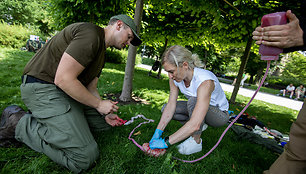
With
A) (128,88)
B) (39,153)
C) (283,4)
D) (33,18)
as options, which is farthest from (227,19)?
(33,18)

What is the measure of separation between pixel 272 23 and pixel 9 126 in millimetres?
2896

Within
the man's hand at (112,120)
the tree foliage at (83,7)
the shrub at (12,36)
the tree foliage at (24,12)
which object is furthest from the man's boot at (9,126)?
the tree foliage at (24,12)

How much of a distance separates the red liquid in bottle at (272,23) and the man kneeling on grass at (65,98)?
144 centimetres

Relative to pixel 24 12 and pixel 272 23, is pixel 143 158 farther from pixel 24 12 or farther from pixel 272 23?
pixel 24 12

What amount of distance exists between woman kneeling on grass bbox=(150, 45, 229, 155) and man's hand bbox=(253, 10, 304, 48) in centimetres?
91

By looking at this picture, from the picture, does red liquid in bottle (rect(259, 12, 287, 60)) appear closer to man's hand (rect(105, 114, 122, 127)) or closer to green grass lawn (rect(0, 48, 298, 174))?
green grass lawn (rect(0, 48, 298, 174))

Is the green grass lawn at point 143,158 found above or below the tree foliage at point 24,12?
below

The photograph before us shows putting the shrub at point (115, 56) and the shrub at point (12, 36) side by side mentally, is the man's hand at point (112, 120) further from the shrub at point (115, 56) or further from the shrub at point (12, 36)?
the shrub at point (12, 36)

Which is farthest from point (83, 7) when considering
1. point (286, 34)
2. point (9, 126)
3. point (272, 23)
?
point (286, 34)

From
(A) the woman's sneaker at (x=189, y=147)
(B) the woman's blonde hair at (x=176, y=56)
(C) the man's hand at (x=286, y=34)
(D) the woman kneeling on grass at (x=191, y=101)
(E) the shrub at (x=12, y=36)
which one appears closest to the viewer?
(C) the man's hand at (x=286, y=34)

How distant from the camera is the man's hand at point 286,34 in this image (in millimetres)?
1085

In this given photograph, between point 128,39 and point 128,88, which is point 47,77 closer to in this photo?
point 128,39

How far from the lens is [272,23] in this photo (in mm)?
1156

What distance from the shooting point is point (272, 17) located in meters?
1.15
